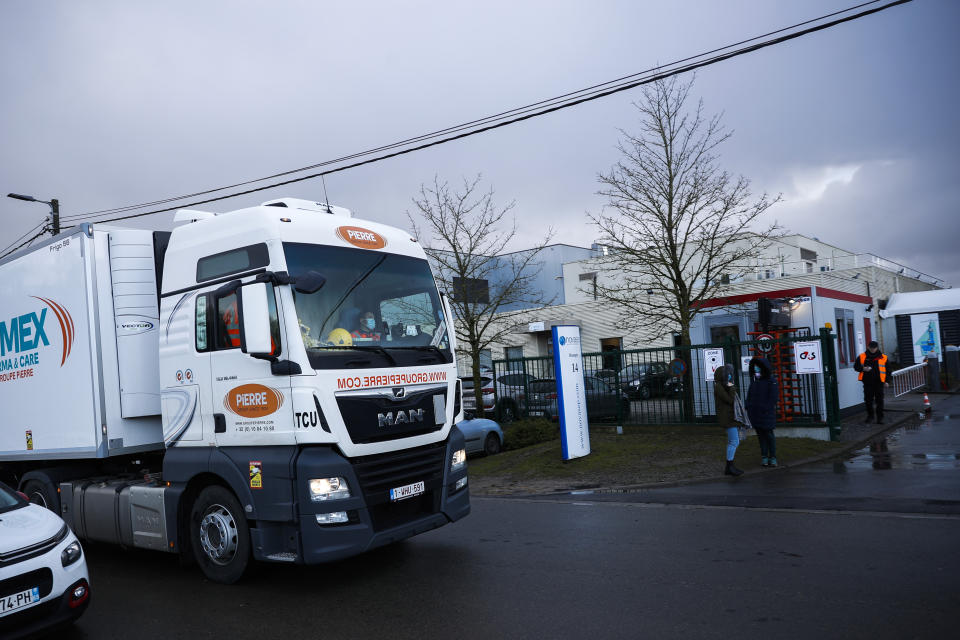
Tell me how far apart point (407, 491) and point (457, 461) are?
0.78 metres

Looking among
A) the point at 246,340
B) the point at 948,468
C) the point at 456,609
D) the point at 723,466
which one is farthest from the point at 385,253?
the point at 948,468

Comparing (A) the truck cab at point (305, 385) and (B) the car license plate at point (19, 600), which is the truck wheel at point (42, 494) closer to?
(A) the truck cab at point (305, 385)

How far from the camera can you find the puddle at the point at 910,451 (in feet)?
34.2

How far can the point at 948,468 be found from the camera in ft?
32.4

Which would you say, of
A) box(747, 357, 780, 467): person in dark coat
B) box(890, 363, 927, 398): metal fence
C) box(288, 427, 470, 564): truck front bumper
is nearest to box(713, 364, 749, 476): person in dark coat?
box(747, 357, 780, 467): person in dark coat

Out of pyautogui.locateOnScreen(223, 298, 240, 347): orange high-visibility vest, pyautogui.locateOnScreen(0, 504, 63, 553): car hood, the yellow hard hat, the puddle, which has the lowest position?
the puddle

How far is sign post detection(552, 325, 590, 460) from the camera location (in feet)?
40.3

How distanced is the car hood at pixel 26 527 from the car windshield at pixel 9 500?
67mm

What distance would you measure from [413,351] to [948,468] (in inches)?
326

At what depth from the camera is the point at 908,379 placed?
23.5 metres

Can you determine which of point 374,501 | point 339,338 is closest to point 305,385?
point 339,338

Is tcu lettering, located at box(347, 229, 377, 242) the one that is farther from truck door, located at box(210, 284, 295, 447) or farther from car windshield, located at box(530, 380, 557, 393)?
car windshield, located at box(530, 380, 557, 393)

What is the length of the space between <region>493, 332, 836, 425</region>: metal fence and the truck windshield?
27.5 ft

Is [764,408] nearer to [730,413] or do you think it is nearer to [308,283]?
[730,413]
